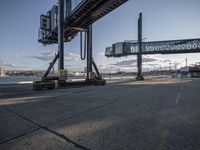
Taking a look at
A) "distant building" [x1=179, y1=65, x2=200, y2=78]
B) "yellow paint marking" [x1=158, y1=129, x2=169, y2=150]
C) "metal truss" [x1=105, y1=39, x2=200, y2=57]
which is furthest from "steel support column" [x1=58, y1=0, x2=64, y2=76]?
"distant building" [x1=179, y1=65, x2=200, y2=78]

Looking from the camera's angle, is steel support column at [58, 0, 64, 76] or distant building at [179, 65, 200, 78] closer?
steel support column at [58, 0, 64, 76]

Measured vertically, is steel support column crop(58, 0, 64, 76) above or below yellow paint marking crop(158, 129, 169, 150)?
above

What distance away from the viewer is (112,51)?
71312 mm

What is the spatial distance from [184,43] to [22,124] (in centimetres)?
6299

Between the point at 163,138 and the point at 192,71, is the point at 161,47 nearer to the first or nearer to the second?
the point at 192,71

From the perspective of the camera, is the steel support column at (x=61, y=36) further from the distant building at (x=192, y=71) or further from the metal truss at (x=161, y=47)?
the distant building at (x=192, y=71)

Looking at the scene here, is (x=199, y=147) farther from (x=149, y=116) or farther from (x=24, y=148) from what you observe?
(x=24, y=148)

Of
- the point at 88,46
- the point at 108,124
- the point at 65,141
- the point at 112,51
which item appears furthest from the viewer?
the point at 112,51

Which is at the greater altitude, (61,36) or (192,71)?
(61,36)

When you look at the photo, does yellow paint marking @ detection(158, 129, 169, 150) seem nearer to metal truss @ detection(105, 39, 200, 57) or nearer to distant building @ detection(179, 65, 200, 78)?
metal truss @ detection(105, 39, 200, 57)

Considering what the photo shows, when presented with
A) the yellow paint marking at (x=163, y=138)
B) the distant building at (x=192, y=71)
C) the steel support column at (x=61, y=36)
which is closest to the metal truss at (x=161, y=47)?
the distant building at (x=192, y=71)

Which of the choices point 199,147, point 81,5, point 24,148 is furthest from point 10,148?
point 81,5

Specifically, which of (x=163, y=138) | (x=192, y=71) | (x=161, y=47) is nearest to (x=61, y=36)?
(x=163, y=138)

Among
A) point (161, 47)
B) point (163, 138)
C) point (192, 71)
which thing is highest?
point (161, 47)
